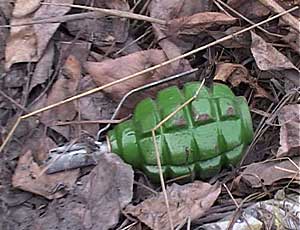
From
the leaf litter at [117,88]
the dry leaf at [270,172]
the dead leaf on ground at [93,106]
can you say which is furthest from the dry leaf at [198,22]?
the dry leaf at [270,172]

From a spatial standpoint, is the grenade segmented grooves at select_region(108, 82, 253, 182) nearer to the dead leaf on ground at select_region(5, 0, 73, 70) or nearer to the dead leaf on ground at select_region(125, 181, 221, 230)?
the dead leaf on ground at select_region(125, 181, 221, 230)

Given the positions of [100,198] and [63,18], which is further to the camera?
[63,18]

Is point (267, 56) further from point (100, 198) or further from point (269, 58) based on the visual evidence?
point (100, 198)

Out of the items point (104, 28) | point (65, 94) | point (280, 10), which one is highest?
point (280, 10)

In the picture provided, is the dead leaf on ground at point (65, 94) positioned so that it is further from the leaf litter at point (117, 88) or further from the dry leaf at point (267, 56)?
the dry leaf at point (267, 56)

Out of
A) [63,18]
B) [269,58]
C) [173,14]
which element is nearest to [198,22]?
[173,14]

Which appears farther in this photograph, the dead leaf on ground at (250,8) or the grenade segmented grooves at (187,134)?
the dead leaf on ground at (250,8)

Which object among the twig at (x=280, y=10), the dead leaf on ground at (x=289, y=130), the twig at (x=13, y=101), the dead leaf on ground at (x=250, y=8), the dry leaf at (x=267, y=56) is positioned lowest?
the twig at (x=13, y=101)

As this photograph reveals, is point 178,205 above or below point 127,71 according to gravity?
below
